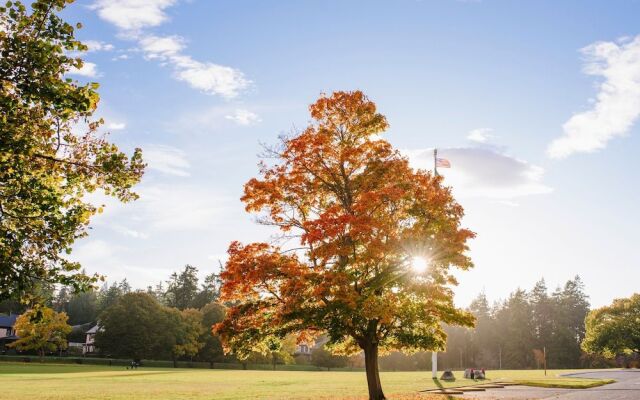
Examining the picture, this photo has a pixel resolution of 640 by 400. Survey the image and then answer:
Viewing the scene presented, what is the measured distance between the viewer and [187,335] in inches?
3804

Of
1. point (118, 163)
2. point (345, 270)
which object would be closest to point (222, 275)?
point (345, 270)

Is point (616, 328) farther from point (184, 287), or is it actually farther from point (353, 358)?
point (184, 287)

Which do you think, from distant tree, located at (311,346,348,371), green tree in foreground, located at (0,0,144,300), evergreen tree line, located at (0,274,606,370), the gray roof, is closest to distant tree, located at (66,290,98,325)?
evergreen tree line, located at (0,274,606,370)

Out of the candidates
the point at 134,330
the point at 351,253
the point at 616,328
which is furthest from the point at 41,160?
the point at 616,328

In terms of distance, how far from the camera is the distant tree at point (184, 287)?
14025 cm

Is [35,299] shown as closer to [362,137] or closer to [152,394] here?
[362,137]

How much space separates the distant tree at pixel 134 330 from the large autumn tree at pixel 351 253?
247ft

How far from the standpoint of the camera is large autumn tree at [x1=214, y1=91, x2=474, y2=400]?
20.7m

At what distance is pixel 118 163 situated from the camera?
43.7 feet

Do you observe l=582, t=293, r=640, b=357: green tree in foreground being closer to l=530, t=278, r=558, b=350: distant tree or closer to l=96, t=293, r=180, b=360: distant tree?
l=530, t=278, r=558, b=350: distant tree

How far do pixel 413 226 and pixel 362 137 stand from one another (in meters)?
5.62

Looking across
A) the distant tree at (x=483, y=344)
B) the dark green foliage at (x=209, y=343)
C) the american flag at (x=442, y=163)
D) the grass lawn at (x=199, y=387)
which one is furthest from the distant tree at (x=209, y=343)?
the american flag at (x=442, y=163)

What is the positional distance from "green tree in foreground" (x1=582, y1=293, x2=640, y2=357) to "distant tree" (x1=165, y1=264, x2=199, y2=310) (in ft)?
317

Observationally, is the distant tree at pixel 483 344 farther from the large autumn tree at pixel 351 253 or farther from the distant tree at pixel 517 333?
the large autumn tree at pixel 351 253
